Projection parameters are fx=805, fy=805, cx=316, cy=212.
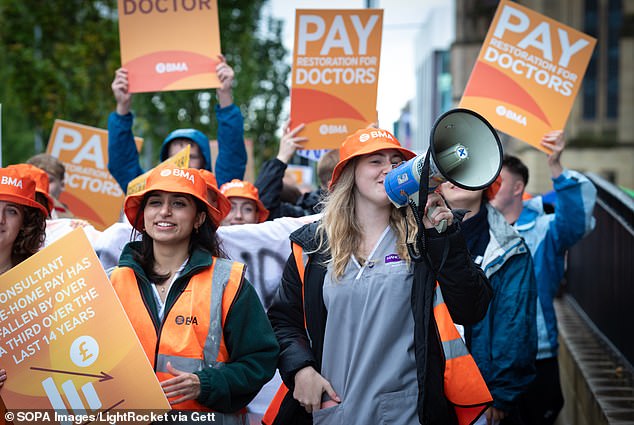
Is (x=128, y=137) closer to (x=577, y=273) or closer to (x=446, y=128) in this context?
(x=446, y=128)

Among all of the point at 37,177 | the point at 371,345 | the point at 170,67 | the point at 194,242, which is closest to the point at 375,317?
the point at 371,345

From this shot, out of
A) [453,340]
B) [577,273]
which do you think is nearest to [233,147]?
[453,340]

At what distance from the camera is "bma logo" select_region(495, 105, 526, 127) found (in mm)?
5598

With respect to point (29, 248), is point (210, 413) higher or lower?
lower

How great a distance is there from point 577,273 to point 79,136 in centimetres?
558

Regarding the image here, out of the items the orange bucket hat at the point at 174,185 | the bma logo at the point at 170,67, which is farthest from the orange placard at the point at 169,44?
the orange bucket hat at the point at 174,185

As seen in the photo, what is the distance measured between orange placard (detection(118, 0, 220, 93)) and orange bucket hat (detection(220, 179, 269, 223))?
0.73 m

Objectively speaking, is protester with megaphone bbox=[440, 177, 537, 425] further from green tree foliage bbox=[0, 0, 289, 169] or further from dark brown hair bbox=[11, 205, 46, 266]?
green tree foliage bbox=[0, 0, 289, 169]

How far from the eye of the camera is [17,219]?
3762 millimetres

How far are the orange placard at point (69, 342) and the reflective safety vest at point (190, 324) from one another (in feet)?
0.50

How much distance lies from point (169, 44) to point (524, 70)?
2.55m

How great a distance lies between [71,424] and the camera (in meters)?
3.09

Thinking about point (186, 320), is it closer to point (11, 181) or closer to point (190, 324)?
point (190, 324)

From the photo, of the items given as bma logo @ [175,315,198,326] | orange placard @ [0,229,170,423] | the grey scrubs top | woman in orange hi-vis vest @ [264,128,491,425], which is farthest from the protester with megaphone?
orange placard @ [0,229,170,423]
